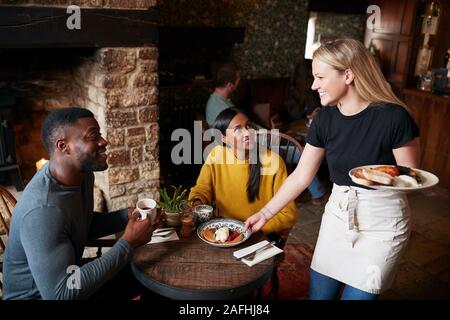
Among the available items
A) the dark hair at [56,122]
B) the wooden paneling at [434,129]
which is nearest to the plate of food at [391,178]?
the dark hair at [56,122]

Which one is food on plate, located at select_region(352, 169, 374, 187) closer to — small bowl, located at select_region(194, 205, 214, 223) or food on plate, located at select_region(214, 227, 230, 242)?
food on plate, located at select_region(214, 227, 230, 242)

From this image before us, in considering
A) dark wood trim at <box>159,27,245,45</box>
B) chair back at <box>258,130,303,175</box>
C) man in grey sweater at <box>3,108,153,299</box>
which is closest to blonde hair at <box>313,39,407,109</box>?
man in grey sweater at <box>3,108,153,299</box>

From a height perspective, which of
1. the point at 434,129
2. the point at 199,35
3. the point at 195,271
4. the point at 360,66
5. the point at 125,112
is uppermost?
the point at 199,35

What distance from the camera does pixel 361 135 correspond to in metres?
1.61

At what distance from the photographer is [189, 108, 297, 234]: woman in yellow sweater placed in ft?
7.27

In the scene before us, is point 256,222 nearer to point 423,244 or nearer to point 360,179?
point 360,179

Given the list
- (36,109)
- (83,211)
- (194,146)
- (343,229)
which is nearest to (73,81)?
(36,109)

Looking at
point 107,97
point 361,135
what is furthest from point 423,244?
point 107,97

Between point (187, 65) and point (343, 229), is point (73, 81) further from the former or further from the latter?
point (343, 229)

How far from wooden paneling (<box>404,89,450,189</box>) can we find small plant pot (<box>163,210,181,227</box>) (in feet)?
10.5

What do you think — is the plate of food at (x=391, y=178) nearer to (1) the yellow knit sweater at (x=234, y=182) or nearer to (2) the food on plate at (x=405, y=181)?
(2) the food on plate at (x=405, y=181)

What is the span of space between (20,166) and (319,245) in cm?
267

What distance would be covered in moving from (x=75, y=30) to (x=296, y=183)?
1730mm

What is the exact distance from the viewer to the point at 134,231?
1645 millimetres
